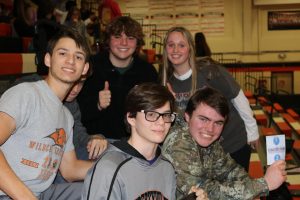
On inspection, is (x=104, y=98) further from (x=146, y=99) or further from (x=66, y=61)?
(x=146, y=99)

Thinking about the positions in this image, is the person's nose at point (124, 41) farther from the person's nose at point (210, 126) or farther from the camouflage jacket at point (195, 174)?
the person's nose at point (210, 126)

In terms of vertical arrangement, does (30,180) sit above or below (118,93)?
below

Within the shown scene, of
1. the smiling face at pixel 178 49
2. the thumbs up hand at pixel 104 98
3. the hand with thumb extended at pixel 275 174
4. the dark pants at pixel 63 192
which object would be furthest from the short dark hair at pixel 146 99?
the smiling face at pixel 178 49

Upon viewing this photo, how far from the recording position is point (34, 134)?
70.5 inches

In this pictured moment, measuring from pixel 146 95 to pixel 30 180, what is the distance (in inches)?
25.0

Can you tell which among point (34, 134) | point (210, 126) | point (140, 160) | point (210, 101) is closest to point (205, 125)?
point (210, 126)

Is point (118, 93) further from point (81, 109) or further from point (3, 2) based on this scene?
point (3, 2)

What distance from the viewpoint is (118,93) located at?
9.63ft

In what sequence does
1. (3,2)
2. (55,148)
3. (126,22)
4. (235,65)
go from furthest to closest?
(235,65), (3,2), (126,22), (55,148)

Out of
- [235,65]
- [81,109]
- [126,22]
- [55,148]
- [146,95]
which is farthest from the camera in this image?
[235,65]

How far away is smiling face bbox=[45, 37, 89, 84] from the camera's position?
1.92m

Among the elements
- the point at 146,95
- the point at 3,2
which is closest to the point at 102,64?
the point at 146,95

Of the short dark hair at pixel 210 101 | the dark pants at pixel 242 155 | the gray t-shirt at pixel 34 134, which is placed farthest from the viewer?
the dark pants at pixel 242 155

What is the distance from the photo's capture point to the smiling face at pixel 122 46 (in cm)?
287
